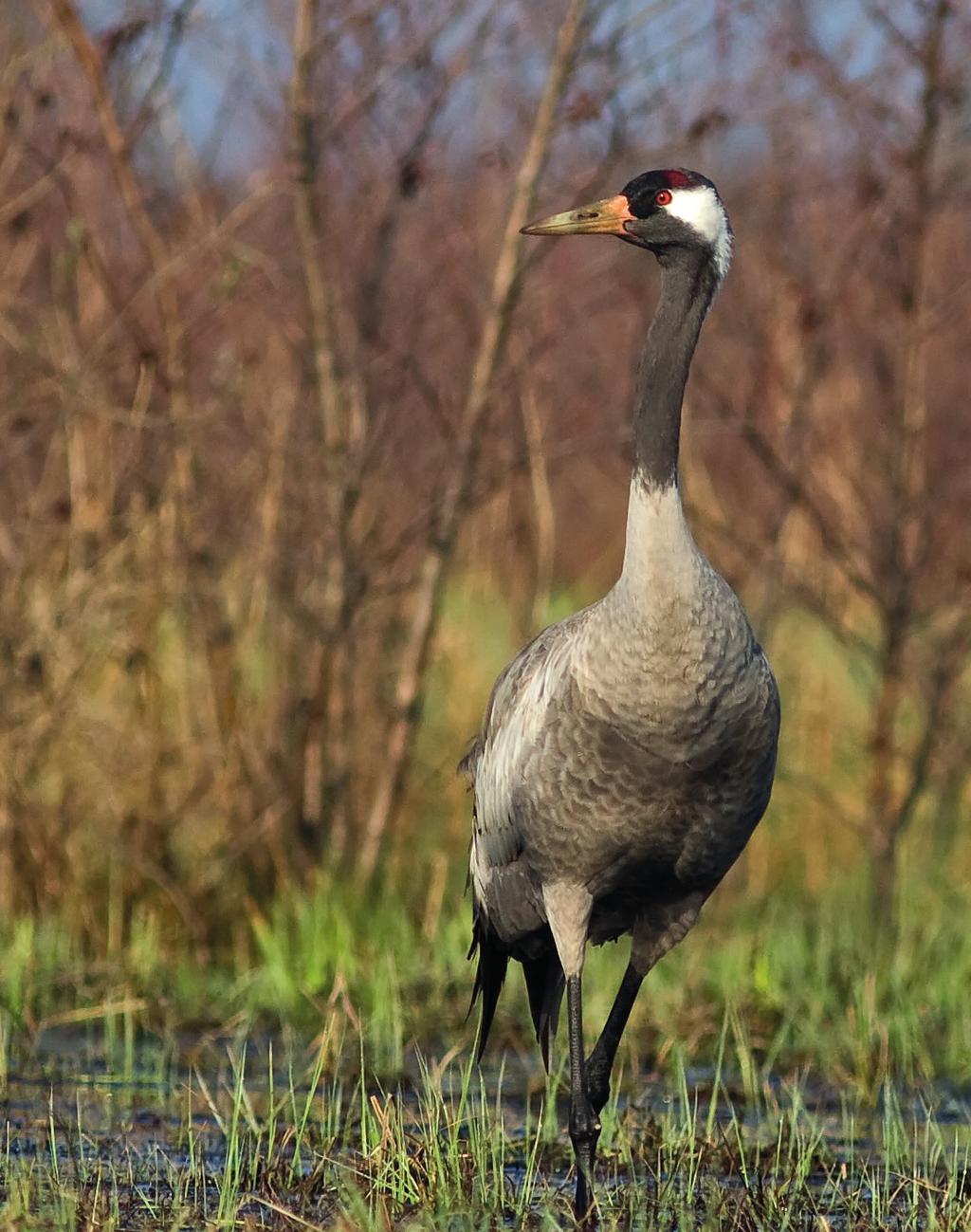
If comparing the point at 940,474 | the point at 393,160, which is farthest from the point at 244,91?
the point at 940,474

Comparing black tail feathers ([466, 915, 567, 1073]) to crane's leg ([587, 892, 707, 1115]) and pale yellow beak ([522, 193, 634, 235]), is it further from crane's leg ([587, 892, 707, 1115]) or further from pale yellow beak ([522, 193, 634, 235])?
pale yellow beak ([522, 193, 634, 235])

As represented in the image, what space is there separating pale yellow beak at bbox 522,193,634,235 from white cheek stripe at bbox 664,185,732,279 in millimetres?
122

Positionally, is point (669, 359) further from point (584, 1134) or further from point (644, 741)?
point (584, 1134)

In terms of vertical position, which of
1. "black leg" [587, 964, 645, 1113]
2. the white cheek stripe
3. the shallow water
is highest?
the white cheek stripe

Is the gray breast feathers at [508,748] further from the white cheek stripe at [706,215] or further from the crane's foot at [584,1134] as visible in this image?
the white cheek stripe at [706,215]

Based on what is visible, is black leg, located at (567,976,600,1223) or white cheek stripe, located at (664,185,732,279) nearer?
black leg, located at (567,976,600,1223)

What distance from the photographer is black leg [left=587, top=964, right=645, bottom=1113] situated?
15.5 feet

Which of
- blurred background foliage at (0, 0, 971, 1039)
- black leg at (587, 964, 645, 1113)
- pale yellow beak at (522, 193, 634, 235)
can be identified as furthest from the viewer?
blurred background foliage at (0, 0, 971, 1039)

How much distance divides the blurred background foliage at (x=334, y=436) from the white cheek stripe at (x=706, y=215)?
1.98 m

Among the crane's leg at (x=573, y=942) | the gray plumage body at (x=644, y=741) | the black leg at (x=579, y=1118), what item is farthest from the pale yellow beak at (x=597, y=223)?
the black leg at (x=579, y=1118)

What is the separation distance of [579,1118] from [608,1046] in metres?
0.43

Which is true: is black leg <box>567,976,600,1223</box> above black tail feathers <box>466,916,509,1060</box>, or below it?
below

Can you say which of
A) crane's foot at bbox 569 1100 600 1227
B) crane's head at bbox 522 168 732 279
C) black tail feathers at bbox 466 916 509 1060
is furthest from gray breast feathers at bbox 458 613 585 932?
crane's head at bbox 522 168 732 279

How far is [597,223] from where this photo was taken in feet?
15.2
